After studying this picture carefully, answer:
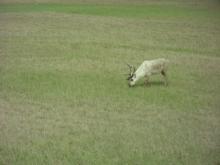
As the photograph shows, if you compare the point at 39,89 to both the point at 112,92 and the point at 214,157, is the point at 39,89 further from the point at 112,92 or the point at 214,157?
the point at 214,157

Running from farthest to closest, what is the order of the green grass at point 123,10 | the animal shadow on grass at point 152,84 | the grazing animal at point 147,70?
the green grass at point 123,10 < the animal shadow on grass at point 152,84 < the grazing animal at point 147,70

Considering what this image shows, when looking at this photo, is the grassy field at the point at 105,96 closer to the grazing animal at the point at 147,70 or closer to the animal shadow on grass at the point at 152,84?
the animal shadow on grass at the point at 152,84

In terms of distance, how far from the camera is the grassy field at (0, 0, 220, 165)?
41.9 feet

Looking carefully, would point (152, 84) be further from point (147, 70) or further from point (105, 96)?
point (105, 96)

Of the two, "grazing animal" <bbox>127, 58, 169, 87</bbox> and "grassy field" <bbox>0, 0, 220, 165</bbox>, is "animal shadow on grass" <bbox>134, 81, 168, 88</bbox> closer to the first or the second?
"grassy field" <bbox>0, 0, 220, 165</bbox>

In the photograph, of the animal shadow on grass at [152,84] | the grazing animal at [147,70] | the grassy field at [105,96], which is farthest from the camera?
the animal shadow on grass at [152,84]

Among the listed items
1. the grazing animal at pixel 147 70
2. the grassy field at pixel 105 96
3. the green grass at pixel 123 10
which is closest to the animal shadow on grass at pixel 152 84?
the grassy field at pixel 105 96

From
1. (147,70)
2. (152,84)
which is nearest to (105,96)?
(147,70)

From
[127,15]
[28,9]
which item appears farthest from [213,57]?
[28,9]

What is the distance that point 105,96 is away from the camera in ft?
59.2

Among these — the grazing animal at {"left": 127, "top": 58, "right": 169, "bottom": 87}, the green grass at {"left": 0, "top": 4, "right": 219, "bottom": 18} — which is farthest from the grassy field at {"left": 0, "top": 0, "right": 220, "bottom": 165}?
the green grass at {"left": 0, "top": 4, "right": 219, "bottom": 18}

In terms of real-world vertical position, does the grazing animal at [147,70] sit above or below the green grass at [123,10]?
below

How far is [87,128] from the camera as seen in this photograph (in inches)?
567

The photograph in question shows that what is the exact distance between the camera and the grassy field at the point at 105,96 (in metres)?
12.8
